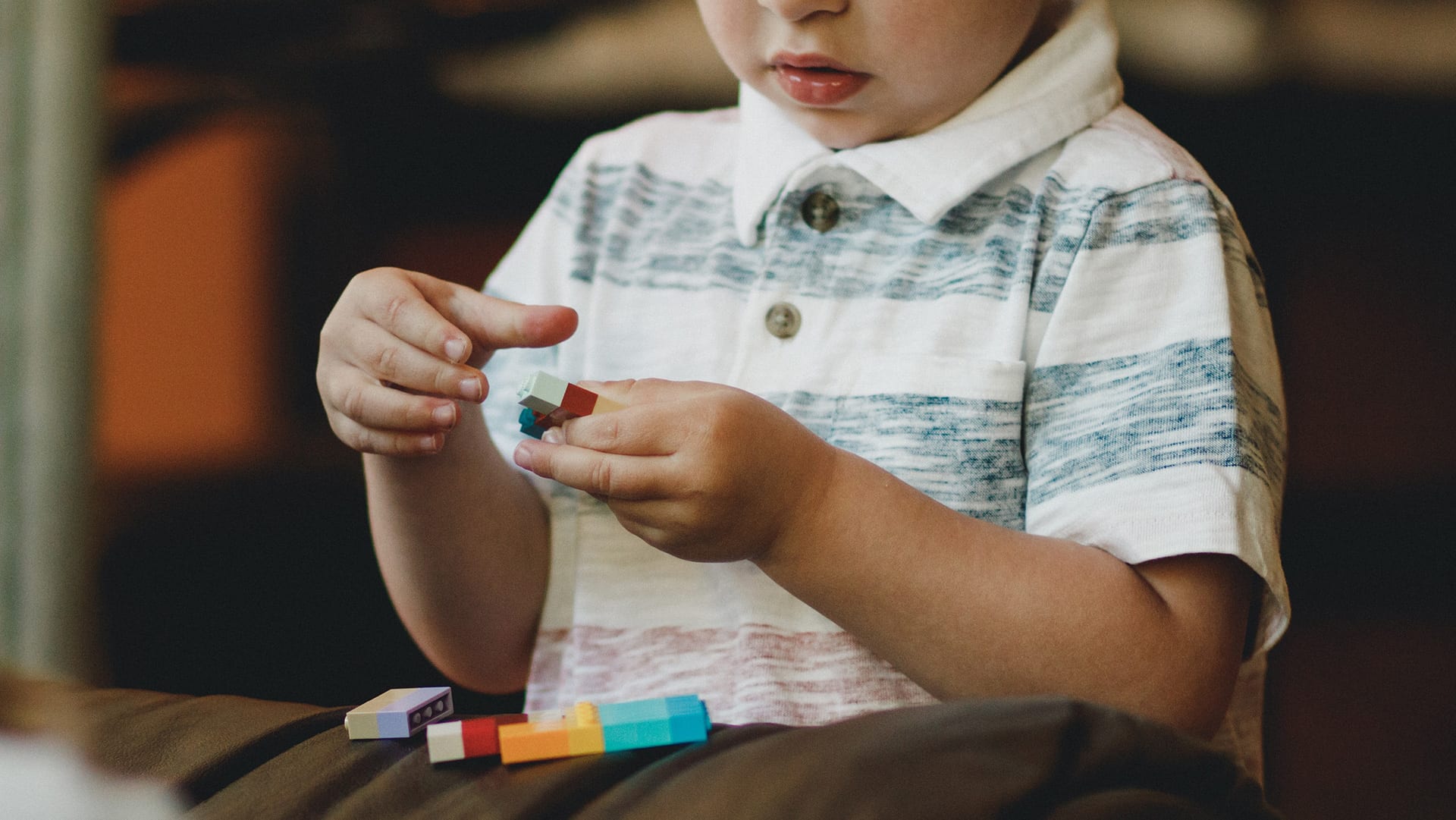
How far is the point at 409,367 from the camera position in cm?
46

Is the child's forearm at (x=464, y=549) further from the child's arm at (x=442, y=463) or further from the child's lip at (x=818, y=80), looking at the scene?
the child's lip at (x=818, y=80)

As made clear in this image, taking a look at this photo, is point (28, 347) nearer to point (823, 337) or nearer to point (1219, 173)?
point (823, 337)

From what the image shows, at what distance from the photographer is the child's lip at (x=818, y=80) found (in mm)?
498

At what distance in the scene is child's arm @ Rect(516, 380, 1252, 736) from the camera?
0.42m

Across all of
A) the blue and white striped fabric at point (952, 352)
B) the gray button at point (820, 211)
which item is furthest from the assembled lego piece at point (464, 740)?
the gray button at point (820, 211)

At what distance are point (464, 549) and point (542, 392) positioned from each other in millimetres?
192

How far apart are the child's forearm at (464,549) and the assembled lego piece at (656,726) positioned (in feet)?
0.85

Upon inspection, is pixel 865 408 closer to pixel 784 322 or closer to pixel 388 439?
pixel 784 322

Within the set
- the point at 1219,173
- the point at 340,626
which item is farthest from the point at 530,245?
the point at 1219,173

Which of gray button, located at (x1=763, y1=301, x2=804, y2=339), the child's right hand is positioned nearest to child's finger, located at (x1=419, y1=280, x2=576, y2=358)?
the child's right hand

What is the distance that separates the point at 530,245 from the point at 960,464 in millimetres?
281

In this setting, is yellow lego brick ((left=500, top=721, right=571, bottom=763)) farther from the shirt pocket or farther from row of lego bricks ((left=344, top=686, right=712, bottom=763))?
the shirt pocket

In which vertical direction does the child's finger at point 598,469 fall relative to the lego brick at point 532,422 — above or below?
below

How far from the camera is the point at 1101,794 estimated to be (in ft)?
0.76
